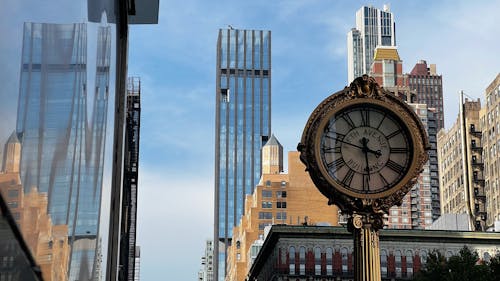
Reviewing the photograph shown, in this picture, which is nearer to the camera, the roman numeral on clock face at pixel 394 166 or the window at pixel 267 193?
the roman numeral on clock face at pixel 394 166

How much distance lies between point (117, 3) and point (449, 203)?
141079 mm

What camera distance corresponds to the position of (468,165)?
130 metres

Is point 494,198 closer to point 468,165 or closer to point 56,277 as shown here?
point 468,165

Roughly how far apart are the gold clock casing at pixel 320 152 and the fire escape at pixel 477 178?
116572 millimetres

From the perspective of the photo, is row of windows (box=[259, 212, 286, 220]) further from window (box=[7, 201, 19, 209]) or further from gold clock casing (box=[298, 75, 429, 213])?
window (box=[7, 201, 19, 209])

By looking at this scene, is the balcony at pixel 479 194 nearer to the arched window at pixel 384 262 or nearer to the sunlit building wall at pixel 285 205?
the sunlit building wall at pixel 285 205

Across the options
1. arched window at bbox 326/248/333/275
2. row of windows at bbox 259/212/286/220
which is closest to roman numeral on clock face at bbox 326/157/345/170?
arched window at bbox 326/248/333/275

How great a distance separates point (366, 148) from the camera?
44.9 ft

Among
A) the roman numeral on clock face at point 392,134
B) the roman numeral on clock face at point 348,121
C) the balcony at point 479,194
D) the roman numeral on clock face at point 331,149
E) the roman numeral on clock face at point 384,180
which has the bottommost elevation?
the roman numeral on clock face at point 384,180

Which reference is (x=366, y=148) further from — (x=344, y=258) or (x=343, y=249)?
(x=343, y=249)

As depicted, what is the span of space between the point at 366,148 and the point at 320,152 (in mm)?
715

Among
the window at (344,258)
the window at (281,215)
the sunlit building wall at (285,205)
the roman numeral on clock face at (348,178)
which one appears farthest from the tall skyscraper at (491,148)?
the roman numeral on clock face at (348,178)

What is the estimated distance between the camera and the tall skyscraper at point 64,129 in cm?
208

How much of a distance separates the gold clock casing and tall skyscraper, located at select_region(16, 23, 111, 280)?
8927 mm
